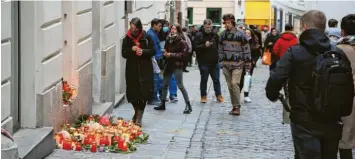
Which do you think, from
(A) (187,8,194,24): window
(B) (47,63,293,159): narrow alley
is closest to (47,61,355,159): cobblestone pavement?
(B) (47,63,293,159): narrow alley

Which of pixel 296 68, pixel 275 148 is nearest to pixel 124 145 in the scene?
pixel 275 148

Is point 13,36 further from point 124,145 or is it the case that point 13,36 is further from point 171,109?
point 171,109

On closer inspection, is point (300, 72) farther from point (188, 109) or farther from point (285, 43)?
point (285, 43)

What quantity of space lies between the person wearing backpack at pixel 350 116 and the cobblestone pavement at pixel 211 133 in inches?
72.4

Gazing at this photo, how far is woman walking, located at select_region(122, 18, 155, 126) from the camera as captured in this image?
12398 millimetres

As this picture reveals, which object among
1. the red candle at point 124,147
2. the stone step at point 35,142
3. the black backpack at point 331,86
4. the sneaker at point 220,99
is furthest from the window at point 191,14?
the black backpack at point 331,86

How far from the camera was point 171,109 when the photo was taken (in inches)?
620

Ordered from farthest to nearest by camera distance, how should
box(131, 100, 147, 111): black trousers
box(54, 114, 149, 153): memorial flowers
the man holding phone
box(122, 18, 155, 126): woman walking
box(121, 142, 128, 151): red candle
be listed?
the man holding phone < box(131, 100, 147, 111): black trousers < box(122, 18, 155, 126): woman walking < box(121, 142, 128, 151): red candle < box(54, 114, 149, 153): memorial flowers

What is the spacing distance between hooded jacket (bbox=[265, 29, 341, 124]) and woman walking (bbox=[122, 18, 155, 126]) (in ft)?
17.6

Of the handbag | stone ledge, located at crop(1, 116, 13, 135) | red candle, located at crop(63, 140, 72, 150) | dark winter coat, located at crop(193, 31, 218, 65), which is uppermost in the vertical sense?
dark winter coat, located at crop(193, 31, 218, 65)

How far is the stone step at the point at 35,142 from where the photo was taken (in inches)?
327

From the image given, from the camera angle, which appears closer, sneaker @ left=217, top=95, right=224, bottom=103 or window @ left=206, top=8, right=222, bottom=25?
sneaker @ left=217, top=95, right=224, bottom=103

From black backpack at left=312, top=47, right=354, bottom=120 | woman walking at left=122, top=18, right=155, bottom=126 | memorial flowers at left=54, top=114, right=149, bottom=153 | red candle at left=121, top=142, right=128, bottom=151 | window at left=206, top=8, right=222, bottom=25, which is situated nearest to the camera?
black backpack at left=312, top=47, right=354, bottom=120

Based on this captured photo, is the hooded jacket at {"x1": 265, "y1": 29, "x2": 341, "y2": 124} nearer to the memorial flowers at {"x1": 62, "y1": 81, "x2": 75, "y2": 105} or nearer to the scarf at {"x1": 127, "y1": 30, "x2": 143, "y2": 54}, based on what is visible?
the memorial flowers at {"x1": 62, "y1": 81, "x2": 75, "y2": 105}
